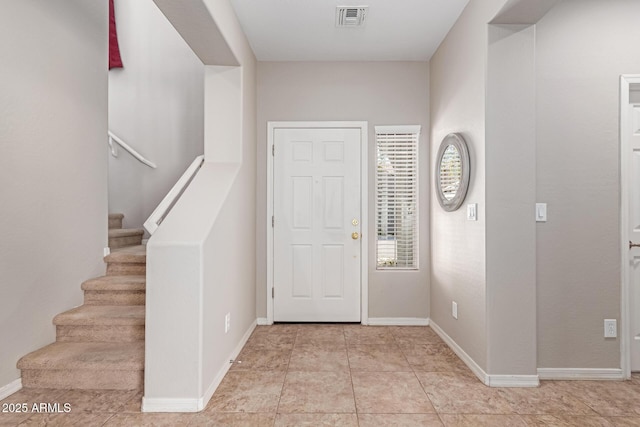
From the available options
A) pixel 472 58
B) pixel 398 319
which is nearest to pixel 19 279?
pixel 398 319

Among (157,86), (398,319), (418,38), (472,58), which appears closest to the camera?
(472,58)

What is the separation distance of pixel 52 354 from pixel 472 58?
11.5 feet

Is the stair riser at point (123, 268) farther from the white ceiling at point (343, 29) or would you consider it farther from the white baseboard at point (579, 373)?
the white baseboard at point (579, 373)

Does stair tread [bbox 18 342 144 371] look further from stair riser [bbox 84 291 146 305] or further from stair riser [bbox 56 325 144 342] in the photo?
stair riser [bbox 84 291 146 305]

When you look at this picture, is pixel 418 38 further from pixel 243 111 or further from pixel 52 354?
pixel 52 354

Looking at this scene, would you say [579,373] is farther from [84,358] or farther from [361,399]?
[84,358]

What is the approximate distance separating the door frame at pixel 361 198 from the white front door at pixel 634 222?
2.10m

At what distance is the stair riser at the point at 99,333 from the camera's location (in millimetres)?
2604

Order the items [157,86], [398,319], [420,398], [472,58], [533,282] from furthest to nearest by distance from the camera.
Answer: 1. [157,86]
2. [398,319]
3. [472,58]
4. [533,282]
5. [420,398]

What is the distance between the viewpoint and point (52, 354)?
2.36m

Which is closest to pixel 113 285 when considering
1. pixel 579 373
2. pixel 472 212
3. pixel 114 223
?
pixel 114 223

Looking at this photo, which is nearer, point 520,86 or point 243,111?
point 520,86

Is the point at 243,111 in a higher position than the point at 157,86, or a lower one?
lower

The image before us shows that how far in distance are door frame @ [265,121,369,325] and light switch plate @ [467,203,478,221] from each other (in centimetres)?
125
